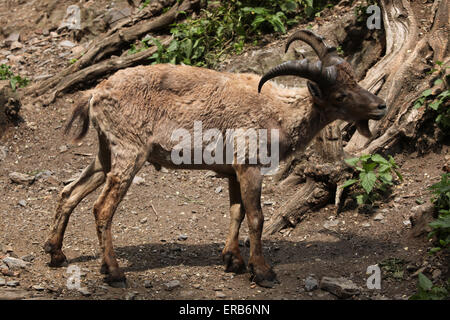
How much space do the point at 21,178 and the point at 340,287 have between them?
623 cm

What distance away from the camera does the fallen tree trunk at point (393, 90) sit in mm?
8742

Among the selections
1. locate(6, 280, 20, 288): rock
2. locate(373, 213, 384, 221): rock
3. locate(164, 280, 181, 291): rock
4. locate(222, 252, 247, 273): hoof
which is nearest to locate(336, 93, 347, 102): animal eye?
locate(373, 213, 384, 221): rock

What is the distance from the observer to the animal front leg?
23.6 ft

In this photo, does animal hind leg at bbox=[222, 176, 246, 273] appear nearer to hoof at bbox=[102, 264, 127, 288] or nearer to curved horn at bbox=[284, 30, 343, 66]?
hoof at bbox=[102, 264, 127, 288]

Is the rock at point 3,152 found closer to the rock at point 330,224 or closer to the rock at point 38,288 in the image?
the rock at point 38,288

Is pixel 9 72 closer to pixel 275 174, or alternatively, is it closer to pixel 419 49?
pixel 275 174

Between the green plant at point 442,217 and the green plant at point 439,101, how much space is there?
1.70 meters

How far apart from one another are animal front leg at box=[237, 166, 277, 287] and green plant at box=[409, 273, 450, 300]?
5.97ft

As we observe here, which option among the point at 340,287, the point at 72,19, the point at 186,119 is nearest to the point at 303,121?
the point at 186,119

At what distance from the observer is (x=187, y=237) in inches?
338

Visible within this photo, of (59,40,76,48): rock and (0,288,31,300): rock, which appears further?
(59,40,76,48): rock

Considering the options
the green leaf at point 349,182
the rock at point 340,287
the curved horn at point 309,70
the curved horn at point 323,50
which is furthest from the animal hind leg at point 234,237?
the curved horn at point 323,50

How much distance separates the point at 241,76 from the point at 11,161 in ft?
18.1

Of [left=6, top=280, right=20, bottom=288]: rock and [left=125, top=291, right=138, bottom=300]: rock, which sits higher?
[left=6, top=280, right=20, bottom=288]: rock
